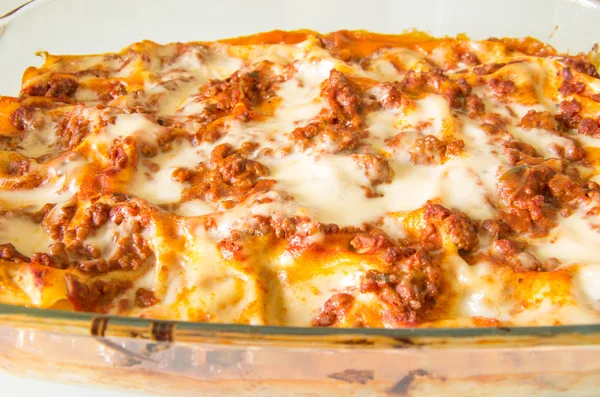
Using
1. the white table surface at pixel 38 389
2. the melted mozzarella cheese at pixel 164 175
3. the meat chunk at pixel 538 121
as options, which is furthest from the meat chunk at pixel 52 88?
the meat chunk at pixel 538 121

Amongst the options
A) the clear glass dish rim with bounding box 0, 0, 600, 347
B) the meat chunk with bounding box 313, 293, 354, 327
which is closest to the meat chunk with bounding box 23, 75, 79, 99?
the clear glass dish rim with bounding box 0, 0, 600, 347

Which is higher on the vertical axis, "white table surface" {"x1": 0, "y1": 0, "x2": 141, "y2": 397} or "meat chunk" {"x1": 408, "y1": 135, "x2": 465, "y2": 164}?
"meat chunk" {"x1": 408, "y1": 135, "x2": 465, "y2": 164}

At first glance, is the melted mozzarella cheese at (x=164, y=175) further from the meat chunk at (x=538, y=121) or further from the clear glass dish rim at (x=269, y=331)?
the meat chunk at (x=538, y=121)

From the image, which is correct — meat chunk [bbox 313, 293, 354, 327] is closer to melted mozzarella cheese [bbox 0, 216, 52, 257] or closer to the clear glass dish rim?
the clear glass dish rim

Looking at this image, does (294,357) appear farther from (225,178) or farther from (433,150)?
(433,150)

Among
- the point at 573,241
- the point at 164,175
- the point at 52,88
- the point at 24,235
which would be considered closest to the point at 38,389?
the point at 24,235

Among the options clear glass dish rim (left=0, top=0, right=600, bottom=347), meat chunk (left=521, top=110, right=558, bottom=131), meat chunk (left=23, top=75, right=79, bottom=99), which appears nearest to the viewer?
clear glass dish rim (left=0, top=0, right=600, bottom=347)

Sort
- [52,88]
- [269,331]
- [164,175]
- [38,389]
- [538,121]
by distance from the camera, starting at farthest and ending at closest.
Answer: [52,88], [538,121], [164,175], [38,389], [269,331]
